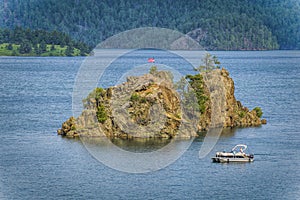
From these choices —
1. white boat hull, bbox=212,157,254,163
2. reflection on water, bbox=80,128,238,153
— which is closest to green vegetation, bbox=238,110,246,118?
reflection on water, bbox=80,128,238,153

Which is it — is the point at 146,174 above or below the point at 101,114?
below

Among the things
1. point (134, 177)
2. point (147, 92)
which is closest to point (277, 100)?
point (147, 92)

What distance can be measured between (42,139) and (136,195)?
37868 millimetres

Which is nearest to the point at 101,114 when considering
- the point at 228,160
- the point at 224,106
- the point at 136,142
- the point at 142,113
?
the point at 142,113

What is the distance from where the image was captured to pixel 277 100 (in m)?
186

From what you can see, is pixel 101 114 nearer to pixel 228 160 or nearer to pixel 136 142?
pixel 136 142

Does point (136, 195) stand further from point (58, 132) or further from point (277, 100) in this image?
point (277, 100)

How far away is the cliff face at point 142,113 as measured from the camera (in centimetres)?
12644

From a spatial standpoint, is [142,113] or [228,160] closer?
[228,160]

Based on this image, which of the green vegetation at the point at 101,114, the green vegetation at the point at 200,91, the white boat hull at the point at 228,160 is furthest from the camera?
the green vegetation at the point at 200,91

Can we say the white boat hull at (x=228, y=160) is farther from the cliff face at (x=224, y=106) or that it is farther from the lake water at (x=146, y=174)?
the cliff face at (x=224, y=106)

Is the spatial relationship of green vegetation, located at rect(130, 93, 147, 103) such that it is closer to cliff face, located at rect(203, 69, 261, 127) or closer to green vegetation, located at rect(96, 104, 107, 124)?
green vegetation, located at rect(96, 104, 107, 124)

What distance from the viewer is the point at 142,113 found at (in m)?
127

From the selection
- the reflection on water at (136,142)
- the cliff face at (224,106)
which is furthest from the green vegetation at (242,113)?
the reflection on water at (136,142)
